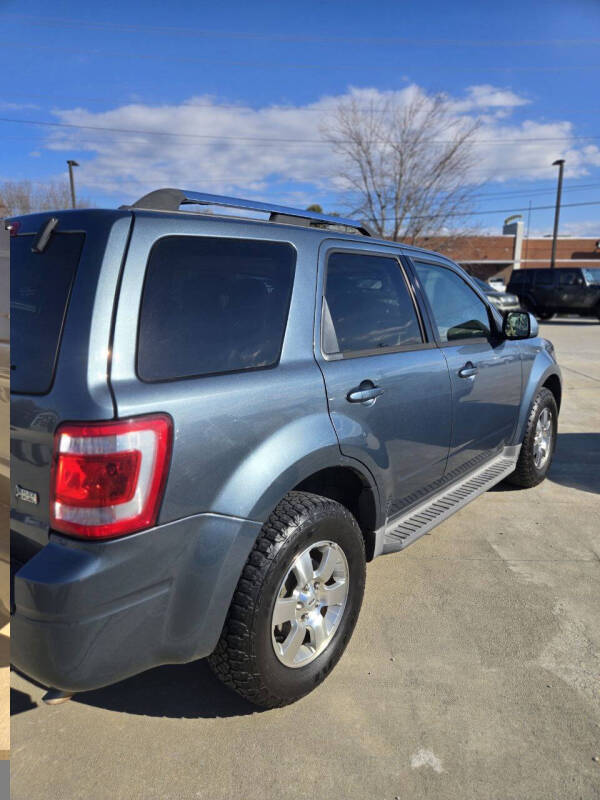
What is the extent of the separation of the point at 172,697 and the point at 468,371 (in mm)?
2311

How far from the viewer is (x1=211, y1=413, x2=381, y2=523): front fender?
6.94 feet

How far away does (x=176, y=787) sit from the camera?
213 centimetres

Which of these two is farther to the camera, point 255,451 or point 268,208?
point 268,208

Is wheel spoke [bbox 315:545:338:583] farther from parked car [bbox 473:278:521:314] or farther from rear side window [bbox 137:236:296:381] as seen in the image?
parked car [bbox 473:278:521:314]

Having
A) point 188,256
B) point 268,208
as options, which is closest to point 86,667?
point 188,256

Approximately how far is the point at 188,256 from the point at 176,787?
176cm

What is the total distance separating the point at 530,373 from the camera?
→ 4691 millimetres

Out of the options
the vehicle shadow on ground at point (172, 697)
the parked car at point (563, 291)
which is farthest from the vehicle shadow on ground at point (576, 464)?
the parked car at point (563, 291)

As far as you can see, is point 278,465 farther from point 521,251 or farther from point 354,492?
point 521,251

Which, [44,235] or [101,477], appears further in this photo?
[44,235]

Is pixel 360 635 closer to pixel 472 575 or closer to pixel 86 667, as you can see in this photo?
pixel 472 575

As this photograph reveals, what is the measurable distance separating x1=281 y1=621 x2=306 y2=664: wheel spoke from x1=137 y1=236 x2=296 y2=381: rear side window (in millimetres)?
1011

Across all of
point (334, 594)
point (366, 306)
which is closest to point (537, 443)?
point (366, 306)

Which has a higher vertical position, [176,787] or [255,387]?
[255,387]
